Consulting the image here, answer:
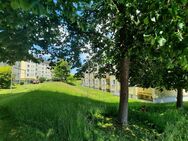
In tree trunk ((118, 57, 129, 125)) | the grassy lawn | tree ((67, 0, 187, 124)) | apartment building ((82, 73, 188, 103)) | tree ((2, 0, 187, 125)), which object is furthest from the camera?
apartment building ((82, 73, 188, 103))

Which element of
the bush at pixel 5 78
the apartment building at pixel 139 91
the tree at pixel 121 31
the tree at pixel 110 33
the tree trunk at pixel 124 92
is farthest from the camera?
the bush at pixel 5 78

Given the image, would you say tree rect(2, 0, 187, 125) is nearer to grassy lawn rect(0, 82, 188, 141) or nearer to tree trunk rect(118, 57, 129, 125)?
tree trunk rect(118, 57, 129, 125)

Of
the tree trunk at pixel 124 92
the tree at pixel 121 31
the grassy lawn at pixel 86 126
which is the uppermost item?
the tree at pixel 121 31

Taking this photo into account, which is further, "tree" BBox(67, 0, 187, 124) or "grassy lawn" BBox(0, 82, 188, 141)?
"grassy lawn" BBox(0, 82, 188, 141)

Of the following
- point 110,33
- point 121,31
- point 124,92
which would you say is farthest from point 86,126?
point 110,33

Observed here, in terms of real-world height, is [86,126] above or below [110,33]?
below

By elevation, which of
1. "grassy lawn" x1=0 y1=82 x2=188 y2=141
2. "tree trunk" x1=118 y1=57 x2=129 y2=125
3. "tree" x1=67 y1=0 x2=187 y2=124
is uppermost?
"tree" x1=67 y1=0 x2=187 y2=124

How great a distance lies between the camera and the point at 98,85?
180ft

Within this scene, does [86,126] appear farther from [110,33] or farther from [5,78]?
[5,78]

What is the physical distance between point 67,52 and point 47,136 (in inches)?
152

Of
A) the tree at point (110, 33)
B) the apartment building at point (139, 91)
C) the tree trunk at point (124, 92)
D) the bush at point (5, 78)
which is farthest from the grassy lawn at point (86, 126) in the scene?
the bush at point (5, 78)

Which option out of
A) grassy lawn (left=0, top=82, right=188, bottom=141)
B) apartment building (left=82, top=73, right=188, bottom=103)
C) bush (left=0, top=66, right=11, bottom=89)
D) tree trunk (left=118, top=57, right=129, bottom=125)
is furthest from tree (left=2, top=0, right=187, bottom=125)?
bush (left=0, top=66, right=11, bottom=89)

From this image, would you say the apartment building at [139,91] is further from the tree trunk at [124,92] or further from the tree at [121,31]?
the tree at [121,31]

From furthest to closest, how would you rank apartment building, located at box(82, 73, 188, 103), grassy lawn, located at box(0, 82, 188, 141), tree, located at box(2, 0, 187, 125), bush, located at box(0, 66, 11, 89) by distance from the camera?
bush, located at box(0, 66, 11, 89) < apartment building, located at box(82, 73, 188, 103) < grassy lawn, located at box(0, 82, 188, 141) < tree, located at box(2, 0, 187, 125)
